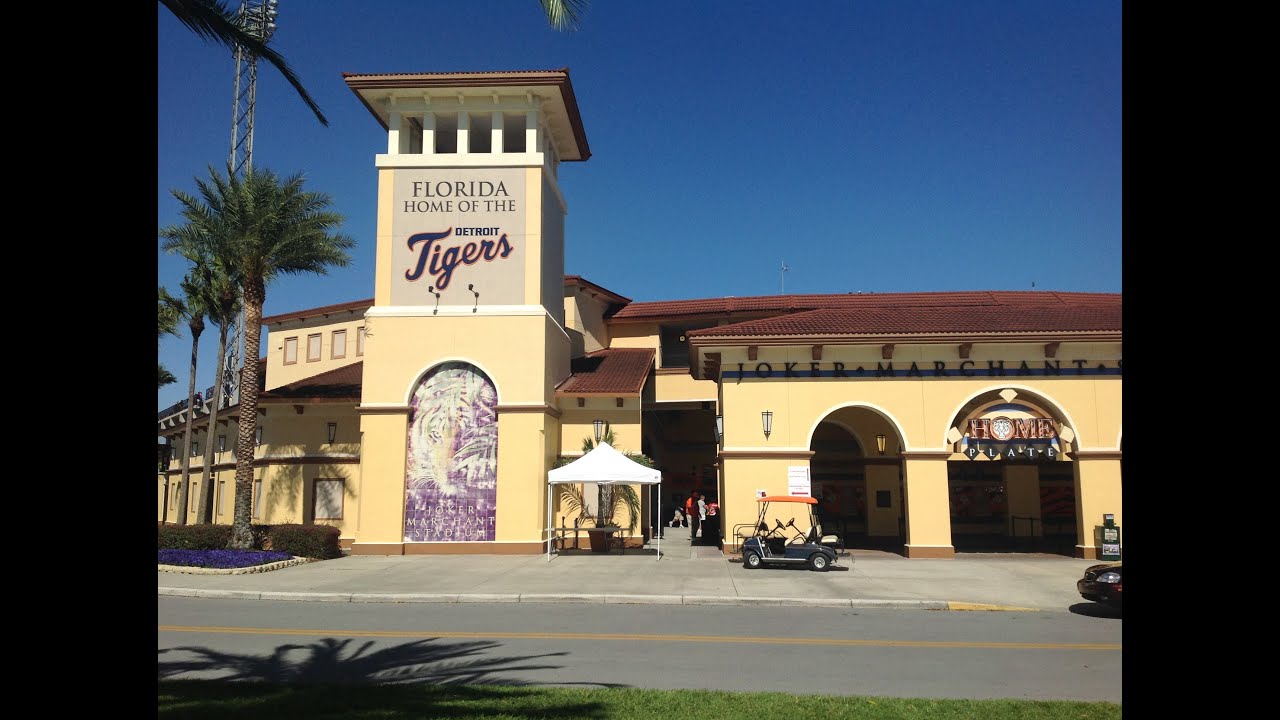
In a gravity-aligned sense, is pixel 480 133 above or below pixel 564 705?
above

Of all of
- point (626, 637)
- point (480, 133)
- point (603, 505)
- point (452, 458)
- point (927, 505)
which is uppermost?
point (480, 133)

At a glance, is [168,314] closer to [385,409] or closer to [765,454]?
[385,409]

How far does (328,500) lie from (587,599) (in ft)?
55.1

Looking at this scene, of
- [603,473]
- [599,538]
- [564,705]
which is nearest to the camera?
[564,705]

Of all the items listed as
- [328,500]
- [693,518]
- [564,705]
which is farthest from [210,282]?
[564,705]

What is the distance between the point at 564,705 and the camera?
779 cm

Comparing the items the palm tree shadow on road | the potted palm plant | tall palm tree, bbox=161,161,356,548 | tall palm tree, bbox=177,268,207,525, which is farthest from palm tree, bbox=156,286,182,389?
the palm tree shadow on road

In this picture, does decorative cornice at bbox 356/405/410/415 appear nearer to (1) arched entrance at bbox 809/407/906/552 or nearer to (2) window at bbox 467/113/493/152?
(2) window at bbox 467/113/493/152

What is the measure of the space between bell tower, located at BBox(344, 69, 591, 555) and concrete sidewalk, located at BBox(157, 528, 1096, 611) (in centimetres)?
211

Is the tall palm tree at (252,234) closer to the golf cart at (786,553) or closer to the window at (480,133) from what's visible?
the window at (480,133)
